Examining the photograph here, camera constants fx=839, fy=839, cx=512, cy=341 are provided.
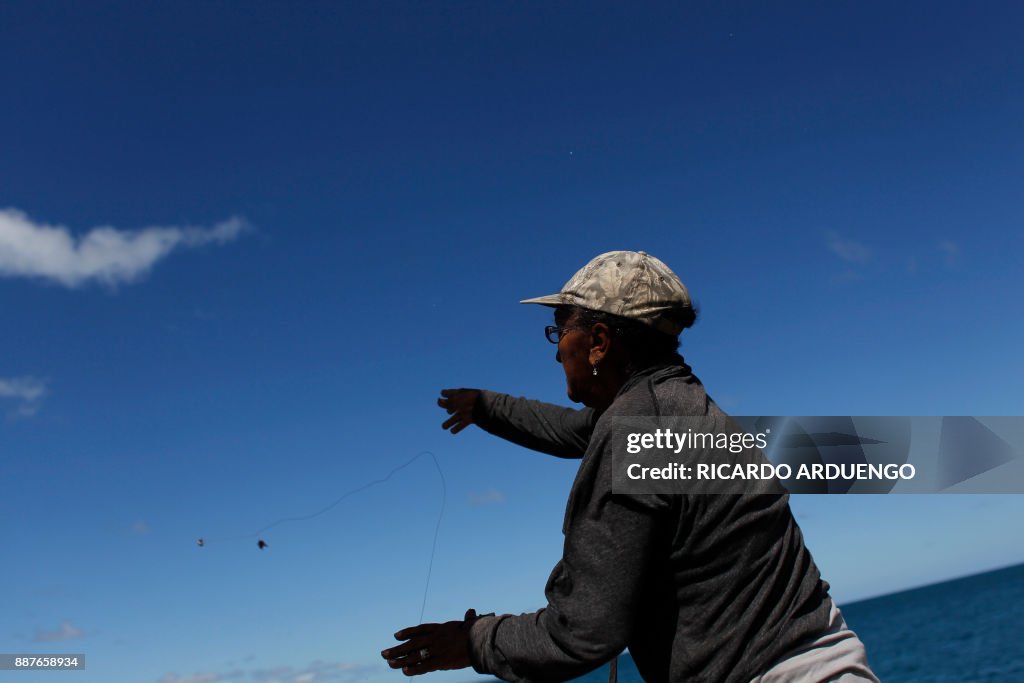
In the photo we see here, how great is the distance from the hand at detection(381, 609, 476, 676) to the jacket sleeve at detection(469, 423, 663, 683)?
205 mm

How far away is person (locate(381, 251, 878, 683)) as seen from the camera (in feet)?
7.69

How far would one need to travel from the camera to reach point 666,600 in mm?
2453

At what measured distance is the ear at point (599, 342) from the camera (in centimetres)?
289

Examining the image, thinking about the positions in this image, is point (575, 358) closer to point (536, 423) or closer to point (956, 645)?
point (536, 423)

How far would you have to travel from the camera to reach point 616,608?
2334 mm

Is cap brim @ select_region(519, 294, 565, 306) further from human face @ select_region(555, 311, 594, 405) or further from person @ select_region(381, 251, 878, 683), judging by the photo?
person @ select_region(381, 251, 878, 683)

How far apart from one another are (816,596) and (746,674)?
1.12ft

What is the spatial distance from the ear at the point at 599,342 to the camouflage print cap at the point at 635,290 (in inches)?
2.8

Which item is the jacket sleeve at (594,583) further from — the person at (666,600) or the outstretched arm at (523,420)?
the outstretched arm at (523,420)

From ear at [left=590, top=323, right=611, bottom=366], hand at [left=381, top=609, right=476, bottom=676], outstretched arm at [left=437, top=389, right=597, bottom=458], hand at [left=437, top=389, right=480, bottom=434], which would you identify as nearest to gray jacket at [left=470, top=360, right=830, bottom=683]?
hand at [left=381, top=609, right=476, bottom=676]

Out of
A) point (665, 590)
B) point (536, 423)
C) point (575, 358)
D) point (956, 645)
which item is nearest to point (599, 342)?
point (575, 358)

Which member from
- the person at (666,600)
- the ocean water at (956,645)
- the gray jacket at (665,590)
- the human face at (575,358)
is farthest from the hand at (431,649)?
the ocean water at (956,645)

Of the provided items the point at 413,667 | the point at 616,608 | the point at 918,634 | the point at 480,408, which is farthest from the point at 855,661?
the point at 918,634

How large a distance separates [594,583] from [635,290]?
3.31 feet
